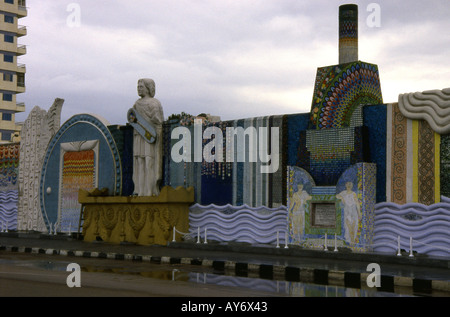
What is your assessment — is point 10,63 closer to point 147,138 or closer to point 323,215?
point 147,138

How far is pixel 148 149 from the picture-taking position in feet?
77.8

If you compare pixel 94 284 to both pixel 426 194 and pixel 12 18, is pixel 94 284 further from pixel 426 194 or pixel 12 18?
pixel 12 18

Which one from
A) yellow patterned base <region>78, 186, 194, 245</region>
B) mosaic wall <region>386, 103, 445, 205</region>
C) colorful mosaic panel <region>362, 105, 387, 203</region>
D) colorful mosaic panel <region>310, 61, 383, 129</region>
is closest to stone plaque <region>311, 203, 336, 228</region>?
colorful mosaic panel <region>362, 105, 387, 203</region>

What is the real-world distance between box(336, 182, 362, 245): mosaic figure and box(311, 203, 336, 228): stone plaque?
1.80ft

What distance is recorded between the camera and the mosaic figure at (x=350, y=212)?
701 inches

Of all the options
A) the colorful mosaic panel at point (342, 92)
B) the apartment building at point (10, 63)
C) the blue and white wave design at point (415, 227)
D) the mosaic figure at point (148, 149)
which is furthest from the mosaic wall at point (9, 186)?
the apartment building at point (10, 63)

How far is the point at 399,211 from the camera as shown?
1744 centimetres

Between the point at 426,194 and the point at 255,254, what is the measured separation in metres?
4.86

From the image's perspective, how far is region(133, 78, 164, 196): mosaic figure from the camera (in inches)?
920

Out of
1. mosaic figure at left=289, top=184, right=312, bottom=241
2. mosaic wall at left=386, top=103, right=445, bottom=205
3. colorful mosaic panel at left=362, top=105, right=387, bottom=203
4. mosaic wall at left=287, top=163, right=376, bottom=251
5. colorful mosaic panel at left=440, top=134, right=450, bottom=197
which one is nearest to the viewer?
colorful mosaic panel at left=440, top=134, right=450, bottom=197

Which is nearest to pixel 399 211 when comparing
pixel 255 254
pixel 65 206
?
pixel 255 254

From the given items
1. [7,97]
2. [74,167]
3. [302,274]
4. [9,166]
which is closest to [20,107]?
[7,97]

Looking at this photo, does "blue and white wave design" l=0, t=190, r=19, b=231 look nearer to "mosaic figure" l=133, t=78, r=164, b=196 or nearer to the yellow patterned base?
the yellow patterned base
